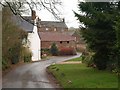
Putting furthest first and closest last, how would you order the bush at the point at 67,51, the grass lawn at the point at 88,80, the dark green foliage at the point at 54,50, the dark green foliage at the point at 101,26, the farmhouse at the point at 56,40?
the farmhouse at the point at 56,40, the bush at the point at 67,51, the dark green foliage at the point at 54,50, the dark green foliage at the point at 101,26, the grass lawn at the point at 88,80

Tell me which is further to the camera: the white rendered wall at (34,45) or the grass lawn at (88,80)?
the white rendered wall at (34,45)

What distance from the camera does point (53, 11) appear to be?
1609 centimetres

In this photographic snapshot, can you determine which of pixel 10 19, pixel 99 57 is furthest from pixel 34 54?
pixel 99 57

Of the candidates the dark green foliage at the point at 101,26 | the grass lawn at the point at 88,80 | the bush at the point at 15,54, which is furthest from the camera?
the bush at the point at 15,54

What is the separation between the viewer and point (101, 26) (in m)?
26.1

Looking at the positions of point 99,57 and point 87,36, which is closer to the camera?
point 87,36

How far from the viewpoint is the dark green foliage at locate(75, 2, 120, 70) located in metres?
25.4

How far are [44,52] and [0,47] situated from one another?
4408 cm

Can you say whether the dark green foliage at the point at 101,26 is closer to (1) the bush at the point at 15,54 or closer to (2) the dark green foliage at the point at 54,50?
(1) the bush at the point at 15,54

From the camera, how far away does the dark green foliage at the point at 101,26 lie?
25359mm

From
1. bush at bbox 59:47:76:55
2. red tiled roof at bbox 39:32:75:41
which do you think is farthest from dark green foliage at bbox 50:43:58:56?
red tiled roof at bbox 39:32:75:41

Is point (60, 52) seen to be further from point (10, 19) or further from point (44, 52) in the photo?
point (10, 19)

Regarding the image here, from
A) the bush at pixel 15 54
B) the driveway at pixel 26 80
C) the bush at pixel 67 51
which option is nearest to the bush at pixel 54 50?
the bush at pixel 67 51

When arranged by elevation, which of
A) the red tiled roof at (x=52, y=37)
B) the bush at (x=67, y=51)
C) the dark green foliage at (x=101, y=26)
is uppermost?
the dark green foliage at (x=101, y=26)
